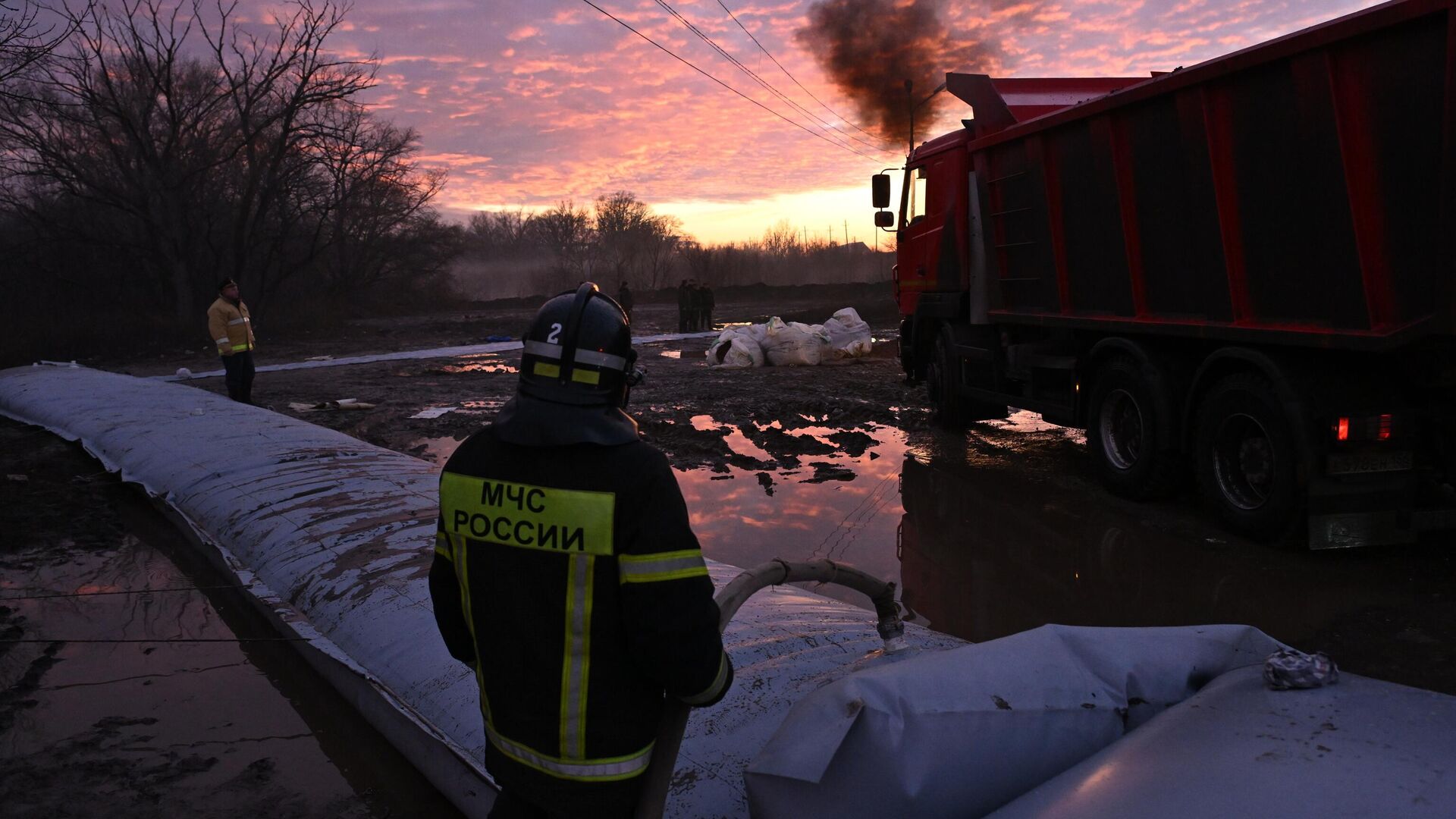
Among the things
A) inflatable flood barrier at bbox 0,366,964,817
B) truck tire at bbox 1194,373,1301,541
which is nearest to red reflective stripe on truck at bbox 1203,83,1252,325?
truck tire at bbox 1194,373,1301,541

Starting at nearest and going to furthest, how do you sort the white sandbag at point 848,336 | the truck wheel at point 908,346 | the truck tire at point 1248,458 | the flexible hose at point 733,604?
1. the flexible hose at point 733,604
2. the truck tire at point 1248,458
3. the truck wheel at point 908,346
4. the white sandbag at point 848,336

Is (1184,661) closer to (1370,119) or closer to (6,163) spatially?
(1370,119)

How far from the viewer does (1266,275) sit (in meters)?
5.31

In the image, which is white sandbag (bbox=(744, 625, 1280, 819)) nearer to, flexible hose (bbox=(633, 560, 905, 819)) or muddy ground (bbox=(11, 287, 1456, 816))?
flexible hose (bbox=(633, 560, 905, 819))

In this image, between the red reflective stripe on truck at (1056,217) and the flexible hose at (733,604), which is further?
the red reflective stripe on truck at (1056,217)

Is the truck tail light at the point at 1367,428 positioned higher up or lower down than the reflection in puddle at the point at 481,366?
lower down

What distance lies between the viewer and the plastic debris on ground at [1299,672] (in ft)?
5.21

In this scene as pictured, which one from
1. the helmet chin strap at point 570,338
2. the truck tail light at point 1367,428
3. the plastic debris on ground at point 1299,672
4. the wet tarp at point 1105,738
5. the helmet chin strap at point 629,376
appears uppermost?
the helmet chin strap at point 570,338

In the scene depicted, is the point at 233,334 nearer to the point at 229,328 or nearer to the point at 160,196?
the point at 229,328

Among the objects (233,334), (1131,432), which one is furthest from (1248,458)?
(233,334)

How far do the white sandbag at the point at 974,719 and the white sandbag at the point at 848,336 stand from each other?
15.0 meters

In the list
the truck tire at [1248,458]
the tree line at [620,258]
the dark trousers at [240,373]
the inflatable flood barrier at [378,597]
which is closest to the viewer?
the inflatable flood barrier at [378,597]

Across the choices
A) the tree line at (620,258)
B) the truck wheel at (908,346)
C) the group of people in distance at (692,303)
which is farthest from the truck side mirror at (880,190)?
the tree line at (620,258)

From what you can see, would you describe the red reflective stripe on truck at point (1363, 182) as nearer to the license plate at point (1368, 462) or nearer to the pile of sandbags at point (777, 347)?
the license plate at point (1368, 462)
